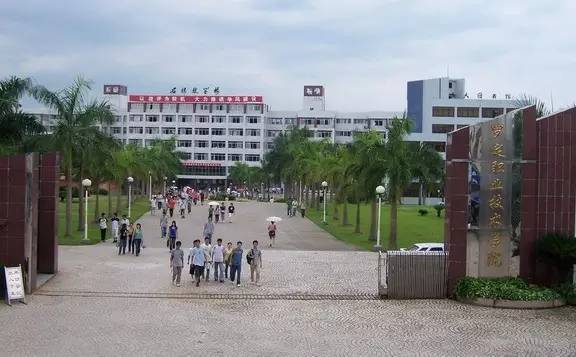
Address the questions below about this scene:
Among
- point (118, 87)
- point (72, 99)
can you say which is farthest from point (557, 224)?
point (118, 87)

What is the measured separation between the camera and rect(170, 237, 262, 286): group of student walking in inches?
819

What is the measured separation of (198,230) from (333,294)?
2380cm

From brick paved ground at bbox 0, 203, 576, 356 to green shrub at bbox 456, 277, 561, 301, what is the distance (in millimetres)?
469

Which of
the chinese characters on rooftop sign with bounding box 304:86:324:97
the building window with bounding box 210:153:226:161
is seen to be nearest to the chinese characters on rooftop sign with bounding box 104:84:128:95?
the building window with bounding box 210:153:226:161

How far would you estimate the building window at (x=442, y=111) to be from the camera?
91.1 m

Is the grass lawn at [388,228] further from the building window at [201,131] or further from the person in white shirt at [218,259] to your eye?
the building window at [201,131]

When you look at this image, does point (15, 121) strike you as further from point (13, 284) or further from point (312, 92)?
point (312, 92)

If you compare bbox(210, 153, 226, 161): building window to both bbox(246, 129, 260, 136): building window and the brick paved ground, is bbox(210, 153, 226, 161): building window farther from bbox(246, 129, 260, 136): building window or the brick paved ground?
the brick paved ground

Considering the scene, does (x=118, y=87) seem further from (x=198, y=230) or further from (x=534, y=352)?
(x=534, y=352)

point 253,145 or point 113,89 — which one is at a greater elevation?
point 113,89

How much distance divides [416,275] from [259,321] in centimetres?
526

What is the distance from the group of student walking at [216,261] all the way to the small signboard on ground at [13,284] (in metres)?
4.68

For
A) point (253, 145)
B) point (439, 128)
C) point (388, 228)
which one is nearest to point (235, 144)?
point (253, 145)

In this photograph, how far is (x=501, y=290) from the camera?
59.7 feet
